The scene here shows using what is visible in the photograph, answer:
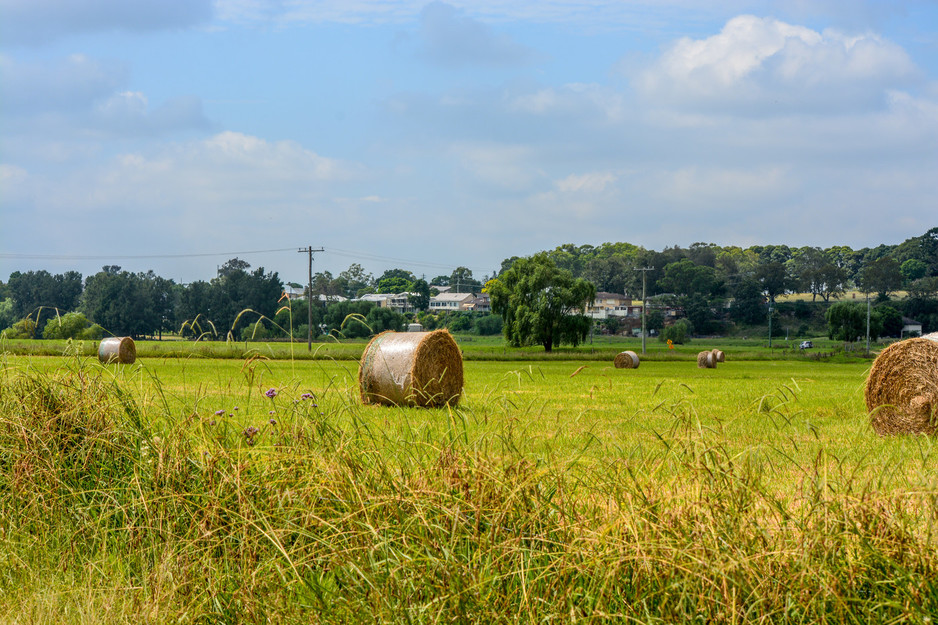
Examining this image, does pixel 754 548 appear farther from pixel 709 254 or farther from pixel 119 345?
pixel 709 254

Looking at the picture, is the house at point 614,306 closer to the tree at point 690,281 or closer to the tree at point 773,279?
the tree at point 690,281

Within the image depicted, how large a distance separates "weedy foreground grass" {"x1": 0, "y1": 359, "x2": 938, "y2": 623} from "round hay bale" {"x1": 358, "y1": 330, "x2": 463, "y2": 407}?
1172cm

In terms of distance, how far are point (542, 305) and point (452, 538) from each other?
68254mm

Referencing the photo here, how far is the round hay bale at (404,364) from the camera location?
59.9 ft

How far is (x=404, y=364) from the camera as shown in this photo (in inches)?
723

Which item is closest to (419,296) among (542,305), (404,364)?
(542,305)

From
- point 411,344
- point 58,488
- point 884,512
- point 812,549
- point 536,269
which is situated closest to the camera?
point 812,549

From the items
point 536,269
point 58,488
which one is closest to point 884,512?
point 58,488

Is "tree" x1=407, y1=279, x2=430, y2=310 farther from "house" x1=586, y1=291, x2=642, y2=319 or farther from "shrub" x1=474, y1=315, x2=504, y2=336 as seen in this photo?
"house" x1=586, y1=291, x2=642, y2=319

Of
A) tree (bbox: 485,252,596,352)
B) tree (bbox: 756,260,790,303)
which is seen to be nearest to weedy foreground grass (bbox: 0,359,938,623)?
tree (bbox: 485,252,596,352)

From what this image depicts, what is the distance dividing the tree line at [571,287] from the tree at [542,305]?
0.27m

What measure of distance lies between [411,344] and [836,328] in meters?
110

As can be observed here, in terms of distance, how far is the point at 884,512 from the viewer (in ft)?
14.7

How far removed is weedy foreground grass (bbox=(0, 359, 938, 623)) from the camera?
404 centimetres
